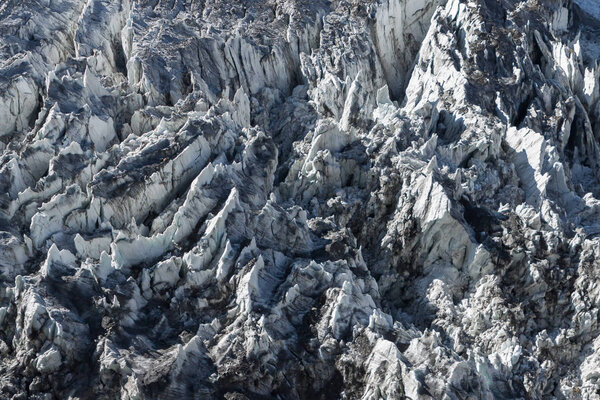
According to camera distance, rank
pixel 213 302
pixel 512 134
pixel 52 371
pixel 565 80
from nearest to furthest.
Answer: pixel 52 371 < pixel 213 302 < pixel 512 134 < pixel 565 80

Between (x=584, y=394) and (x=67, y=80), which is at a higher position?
(x=67, y=80)

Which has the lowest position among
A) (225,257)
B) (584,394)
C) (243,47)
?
(584,394)

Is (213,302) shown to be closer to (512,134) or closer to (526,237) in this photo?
(526,237)

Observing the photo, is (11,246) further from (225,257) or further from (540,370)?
(540,370)

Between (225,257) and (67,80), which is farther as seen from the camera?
(67,80)

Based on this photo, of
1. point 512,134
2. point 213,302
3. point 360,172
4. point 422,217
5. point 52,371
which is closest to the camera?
point 52,371

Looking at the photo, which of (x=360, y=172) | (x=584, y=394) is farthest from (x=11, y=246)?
(x=584, y=394)
